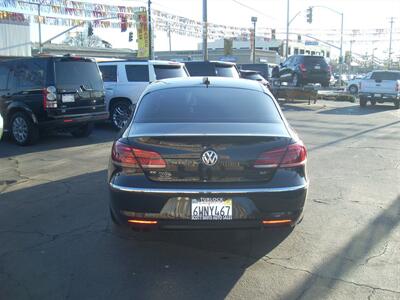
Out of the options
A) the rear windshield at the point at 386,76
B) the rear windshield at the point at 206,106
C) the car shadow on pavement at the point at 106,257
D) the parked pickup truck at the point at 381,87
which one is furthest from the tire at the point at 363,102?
the car shadow on pavement at the point at 106,257

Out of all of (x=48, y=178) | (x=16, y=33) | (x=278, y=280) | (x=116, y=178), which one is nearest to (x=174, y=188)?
(x=116, y=178)

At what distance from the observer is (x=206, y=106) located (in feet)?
15.6

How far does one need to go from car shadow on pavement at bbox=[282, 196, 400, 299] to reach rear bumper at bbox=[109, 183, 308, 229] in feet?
1.94

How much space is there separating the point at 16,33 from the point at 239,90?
3177 centimetres

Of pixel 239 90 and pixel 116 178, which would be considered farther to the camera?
pixel 239 90

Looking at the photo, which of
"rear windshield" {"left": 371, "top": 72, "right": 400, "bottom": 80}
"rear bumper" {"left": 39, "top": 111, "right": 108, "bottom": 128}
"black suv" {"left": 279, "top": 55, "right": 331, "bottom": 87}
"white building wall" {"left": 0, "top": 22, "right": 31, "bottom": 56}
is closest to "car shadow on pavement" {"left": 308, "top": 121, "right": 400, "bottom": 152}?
"rear bumper" {"left": 39, "top": 111, "right": 108, "bottom": 128}

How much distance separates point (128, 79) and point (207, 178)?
9.33m

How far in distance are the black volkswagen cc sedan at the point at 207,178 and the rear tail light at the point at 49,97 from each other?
20.6 feet

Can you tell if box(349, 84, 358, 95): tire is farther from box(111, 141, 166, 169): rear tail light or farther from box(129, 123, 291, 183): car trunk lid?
box(111, 141, 166, 169): rear tail light

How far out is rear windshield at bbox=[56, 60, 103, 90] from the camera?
10.1 metres

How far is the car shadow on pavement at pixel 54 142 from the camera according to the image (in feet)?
33.0

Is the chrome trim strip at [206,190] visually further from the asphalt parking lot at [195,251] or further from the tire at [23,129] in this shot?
the tire at [23,129]

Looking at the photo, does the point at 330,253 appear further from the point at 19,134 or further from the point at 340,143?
the point at 19,134

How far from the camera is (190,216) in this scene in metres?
3.93
